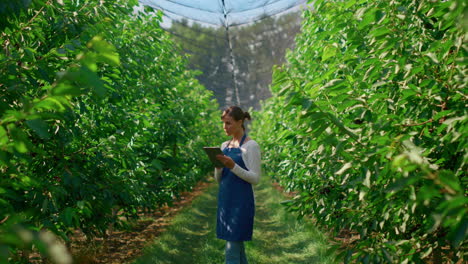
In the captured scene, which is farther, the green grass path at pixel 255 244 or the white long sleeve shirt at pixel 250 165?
the green grass path at pixel 255 244

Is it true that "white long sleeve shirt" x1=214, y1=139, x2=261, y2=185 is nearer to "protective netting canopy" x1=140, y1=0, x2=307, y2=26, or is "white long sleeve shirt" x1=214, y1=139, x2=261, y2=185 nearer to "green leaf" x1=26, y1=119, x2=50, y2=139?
"green leaf" x1=26, y1=119, x2=50, y2=139

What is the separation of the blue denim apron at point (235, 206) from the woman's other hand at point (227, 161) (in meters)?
0.23

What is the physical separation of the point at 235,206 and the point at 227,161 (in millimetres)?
478

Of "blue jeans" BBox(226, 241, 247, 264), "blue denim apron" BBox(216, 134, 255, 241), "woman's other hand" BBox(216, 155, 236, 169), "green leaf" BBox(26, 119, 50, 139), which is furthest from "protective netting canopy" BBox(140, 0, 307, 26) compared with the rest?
"green leaf" BBox(26, 119, 50, 139)

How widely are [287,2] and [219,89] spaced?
1278 centimetres

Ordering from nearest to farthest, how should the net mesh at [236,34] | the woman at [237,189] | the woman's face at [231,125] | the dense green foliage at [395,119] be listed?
the dense green foliage at [395,119], the woman at [237,189], the woman's face at [231,125], the net mesh at [236,34]

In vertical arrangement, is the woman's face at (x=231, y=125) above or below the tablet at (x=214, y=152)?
above

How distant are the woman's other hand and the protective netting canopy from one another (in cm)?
269

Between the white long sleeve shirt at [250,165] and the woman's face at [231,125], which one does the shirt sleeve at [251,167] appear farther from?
the woman's face at [231,125]

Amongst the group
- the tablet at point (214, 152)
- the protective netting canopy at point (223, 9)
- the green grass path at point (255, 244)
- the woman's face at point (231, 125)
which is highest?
the protective netting canopy at point (223, 9)

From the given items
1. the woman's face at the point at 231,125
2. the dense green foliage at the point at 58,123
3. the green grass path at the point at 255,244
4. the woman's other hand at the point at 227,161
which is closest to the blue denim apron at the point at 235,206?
the woman's face at the point at 231,125

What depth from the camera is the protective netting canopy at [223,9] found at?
5.14 metres

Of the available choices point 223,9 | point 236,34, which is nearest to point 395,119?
point 223,9

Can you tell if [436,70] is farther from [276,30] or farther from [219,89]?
[219,89]
